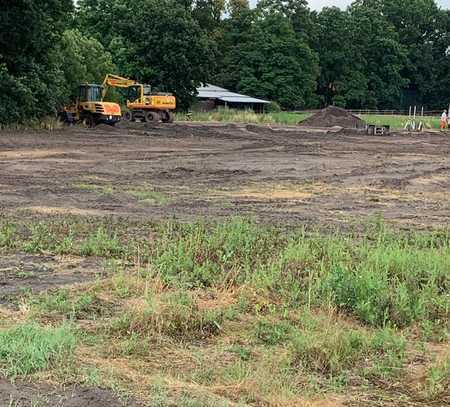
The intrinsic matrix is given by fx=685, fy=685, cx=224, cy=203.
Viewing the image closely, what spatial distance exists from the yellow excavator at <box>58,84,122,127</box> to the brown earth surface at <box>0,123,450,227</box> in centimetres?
558

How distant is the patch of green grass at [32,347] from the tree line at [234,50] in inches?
1261

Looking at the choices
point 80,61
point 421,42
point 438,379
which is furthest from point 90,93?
point 421,42

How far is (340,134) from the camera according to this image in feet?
146

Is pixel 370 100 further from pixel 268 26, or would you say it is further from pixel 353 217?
pixel 353 217

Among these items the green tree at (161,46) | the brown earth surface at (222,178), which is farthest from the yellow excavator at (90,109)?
the green tree at (161,46)

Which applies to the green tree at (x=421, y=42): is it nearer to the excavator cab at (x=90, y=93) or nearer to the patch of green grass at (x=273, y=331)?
the excavator cab at (x=90, y=93)

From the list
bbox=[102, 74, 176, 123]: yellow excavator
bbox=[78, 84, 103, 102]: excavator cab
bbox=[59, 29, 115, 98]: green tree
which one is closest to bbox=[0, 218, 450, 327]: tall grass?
bbox=[78, 84, 103, 102]: excavator cab

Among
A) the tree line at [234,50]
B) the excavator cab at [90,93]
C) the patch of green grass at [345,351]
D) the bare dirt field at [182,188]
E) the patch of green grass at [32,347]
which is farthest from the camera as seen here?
the excavator cab at [90,93]

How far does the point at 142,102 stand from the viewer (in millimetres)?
47906

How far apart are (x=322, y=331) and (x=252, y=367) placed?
1.11m

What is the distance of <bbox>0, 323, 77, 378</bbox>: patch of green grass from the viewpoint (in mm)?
5141

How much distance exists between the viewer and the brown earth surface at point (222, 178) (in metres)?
14.3

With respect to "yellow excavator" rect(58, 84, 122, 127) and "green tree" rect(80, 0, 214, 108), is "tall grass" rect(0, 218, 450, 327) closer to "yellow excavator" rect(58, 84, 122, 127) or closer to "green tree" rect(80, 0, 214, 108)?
"yellow excavator" rect(58, 84, 122, 127)

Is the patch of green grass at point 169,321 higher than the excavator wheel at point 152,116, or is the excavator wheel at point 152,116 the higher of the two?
the excavator wheel at point 152,116
